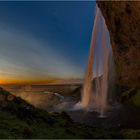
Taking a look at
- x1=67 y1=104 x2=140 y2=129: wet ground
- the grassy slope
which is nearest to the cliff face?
x1=67 y1=104 x2=140 y2=129: wet ground

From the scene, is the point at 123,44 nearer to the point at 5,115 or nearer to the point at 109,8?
the point at 109,8

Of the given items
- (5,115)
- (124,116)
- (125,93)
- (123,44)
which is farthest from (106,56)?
(5,115)

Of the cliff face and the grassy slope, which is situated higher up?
the cliff face

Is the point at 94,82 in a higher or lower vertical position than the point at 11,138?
higher

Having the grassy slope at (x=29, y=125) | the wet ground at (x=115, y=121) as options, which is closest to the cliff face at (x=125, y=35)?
the wet ground at (x=115, y=121)

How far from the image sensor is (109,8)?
18562 millimetres

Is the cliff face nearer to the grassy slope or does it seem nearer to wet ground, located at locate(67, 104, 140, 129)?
wet ground, located at locate(67, 104, 140, 129)

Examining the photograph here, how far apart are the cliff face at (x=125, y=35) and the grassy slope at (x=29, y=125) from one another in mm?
8061

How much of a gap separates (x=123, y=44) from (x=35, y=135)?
1210 cm

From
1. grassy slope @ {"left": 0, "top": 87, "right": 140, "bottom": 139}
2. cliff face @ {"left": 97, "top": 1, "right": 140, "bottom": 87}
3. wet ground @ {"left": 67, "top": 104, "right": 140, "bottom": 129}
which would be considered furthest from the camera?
wet ground @ {"left": 67, "top": 104, "right": 140, "bottom": 129}

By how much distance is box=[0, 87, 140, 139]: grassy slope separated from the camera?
368 inches

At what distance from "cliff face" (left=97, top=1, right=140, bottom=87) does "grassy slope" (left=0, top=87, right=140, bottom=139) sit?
8.06m

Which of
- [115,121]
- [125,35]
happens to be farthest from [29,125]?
[115,121]

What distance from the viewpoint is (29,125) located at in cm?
1040
